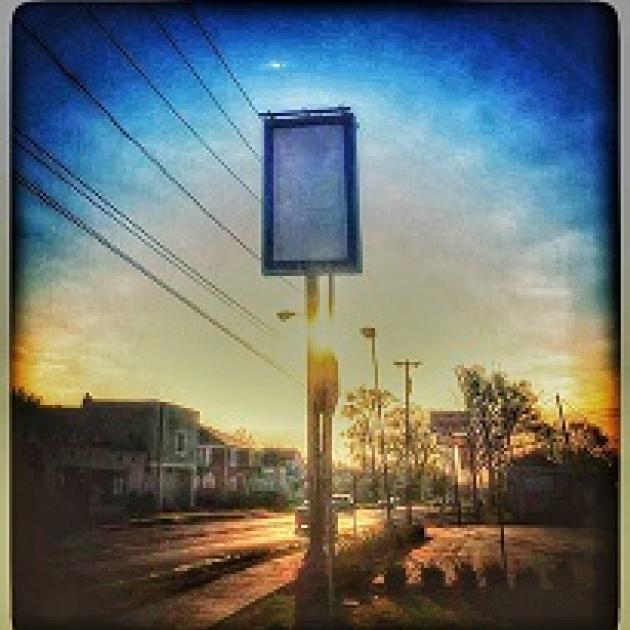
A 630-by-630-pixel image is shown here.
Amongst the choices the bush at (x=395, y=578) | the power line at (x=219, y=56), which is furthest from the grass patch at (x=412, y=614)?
the power line at (x=219, y=56)

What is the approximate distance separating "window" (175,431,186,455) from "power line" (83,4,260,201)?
787 millimetres

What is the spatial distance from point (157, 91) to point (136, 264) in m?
0.56

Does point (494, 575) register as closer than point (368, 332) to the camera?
Yes

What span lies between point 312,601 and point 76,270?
1.26 m

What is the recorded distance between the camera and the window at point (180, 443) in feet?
11.3

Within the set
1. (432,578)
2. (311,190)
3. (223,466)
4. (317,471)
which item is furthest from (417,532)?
(311,190)

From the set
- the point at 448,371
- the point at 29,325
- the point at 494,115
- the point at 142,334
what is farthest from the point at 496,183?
the point at 29,325

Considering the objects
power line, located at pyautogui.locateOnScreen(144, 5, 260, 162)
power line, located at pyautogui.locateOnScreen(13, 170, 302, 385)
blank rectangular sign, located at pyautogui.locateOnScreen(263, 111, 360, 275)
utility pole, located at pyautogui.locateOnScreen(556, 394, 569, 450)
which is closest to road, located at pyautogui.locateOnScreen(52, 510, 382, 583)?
power line, located at pyautogui.locateOnScreen(13, 170, 302, 385)

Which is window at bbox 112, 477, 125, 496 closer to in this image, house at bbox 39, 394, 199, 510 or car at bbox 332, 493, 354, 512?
house at bbox 39, 394, 199, 510

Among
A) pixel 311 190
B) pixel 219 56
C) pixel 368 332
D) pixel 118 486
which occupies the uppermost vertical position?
pixel 219 56

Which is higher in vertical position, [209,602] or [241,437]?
[241,437]

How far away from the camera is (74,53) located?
353 cm

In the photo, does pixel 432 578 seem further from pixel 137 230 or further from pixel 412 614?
pixel 137 230

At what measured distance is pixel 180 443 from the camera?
345 centimetres
